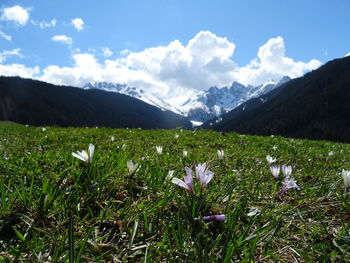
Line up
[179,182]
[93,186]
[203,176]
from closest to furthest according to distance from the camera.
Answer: [179,182], [203,176], [93,186]

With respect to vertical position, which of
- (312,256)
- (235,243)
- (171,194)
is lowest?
(312,256)

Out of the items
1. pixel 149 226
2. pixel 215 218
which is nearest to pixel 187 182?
Result: pixel 215 218

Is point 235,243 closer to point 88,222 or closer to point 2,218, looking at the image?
point 88,222

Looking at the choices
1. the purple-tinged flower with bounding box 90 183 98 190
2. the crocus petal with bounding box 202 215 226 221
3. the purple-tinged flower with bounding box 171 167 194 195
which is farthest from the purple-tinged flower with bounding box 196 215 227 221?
the purple-tinged flower with bounding box 90 183 98 190

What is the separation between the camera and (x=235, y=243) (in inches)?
68.4

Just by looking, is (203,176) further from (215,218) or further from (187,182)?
(215,218)

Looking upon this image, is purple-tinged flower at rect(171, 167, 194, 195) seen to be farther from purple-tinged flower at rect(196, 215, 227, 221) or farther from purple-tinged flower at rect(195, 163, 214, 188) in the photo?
purple-tinged flower at rect(196, 215, 227, 221)

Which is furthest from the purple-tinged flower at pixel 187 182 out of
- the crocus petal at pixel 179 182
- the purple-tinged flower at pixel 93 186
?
the purple-tinged flower at pixel 93 186

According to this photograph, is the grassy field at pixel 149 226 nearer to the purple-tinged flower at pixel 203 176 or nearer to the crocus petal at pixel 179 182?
the purple-tinged flower at pixel 203 176

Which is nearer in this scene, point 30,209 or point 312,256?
point 312,256

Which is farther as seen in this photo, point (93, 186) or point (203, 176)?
point (93, 186)

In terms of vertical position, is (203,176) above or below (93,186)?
above

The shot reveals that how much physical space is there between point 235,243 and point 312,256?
2.06 feet

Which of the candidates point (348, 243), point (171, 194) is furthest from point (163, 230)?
point (348, 243)
